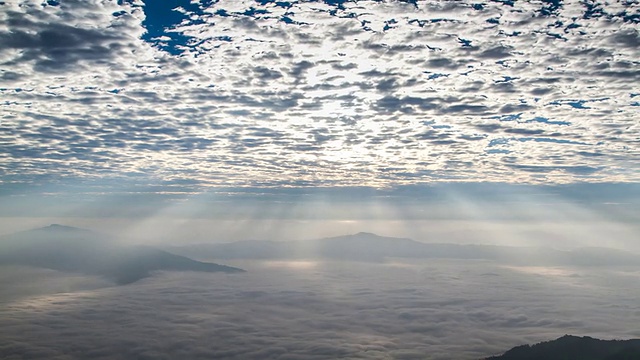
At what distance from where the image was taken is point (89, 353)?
150m

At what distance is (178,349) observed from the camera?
158375mm

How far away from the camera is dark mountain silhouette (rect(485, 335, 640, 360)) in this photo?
476 feet

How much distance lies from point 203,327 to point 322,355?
220 ft

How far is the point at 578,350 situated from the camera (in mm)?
150750

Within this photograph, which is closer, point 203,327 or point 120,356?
point 120,356

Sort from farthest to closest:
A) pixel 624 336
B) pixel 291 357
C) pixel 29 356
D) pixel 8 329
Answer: pixel 624 336 → pixel 8 329 → pixel 291 357 → pixel 29 356

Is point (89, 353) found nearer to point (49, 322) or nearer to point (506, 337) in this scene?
point (49, 322)

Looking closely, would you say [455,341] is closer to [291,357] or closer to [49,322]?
[291,357]

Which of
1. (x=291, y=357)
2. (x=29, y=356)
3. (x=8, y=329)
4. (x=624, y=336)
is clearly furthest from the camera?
(x=624, y=336)

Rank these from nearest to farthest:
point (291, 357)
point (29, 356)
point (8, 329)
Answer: point (29, 356)
point (291, 357)
point (8, 329)

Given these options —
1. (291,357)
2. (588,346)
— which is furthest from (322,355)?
(588,346)

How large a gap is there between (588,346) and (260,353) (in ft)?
376

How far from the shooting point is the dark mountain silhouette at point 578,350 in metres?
145

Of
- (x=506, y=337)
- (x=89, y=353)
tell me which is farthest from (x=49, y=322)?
(x=506, y=337)
